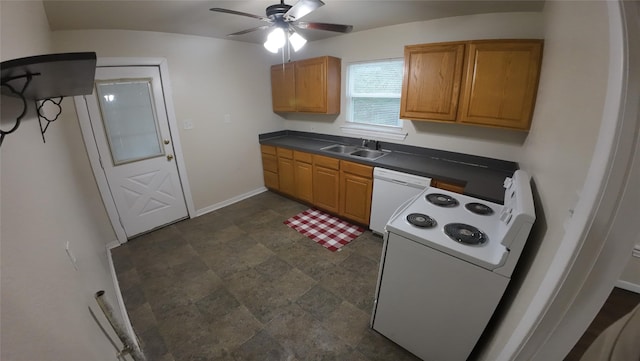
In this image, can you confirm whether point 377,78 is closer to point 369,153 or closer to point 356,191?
point 369,153

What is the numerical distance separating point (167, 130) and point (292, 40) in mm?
2010

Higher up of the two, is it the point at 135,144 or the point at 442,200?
the point at 135,144

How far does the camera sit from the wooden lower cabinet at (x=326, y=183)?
A: 3.06m

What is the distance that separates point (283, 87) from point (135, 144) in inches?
81.9

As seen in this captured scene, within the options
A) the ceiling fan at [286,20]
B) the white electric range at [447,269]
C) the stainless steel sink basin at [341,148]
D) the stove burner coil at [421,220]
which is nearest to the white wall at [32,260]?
the ceiling fan at [286,20]

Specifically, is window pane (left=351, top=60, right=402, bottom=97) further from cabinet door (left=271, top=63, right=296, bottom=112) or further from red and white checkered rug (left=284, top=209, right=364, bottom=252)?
red and white checkered rug (left=284, top=209, right=364, bottom=252)

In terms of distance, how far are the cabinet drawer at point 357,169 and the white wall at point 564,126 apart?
4.84 ft

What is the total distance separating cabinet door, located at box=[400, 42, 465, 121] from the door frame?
2727 millimetres

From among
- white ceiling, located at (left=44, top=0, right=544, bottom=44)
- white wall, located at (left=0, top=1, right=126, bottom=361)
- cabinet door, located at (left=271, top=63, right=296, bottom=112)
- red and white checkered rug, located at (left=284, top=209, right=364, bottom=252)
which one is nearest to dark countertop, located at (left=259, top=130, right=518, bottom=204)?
cabinet door, located at (left=271, top=63, right=296, bottom=112)

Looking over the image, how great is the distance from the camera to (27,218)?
0.65 metres

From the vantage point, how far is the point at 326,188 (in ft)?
10.6

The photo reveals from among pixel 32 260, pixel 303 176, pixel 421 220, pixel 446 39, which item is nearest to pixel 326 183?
pixel 303 176

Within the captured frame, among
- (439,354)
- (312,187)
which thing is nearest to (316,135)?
(312,187)

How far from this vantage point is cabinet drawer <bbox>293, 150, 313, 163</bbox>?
3290 mm
